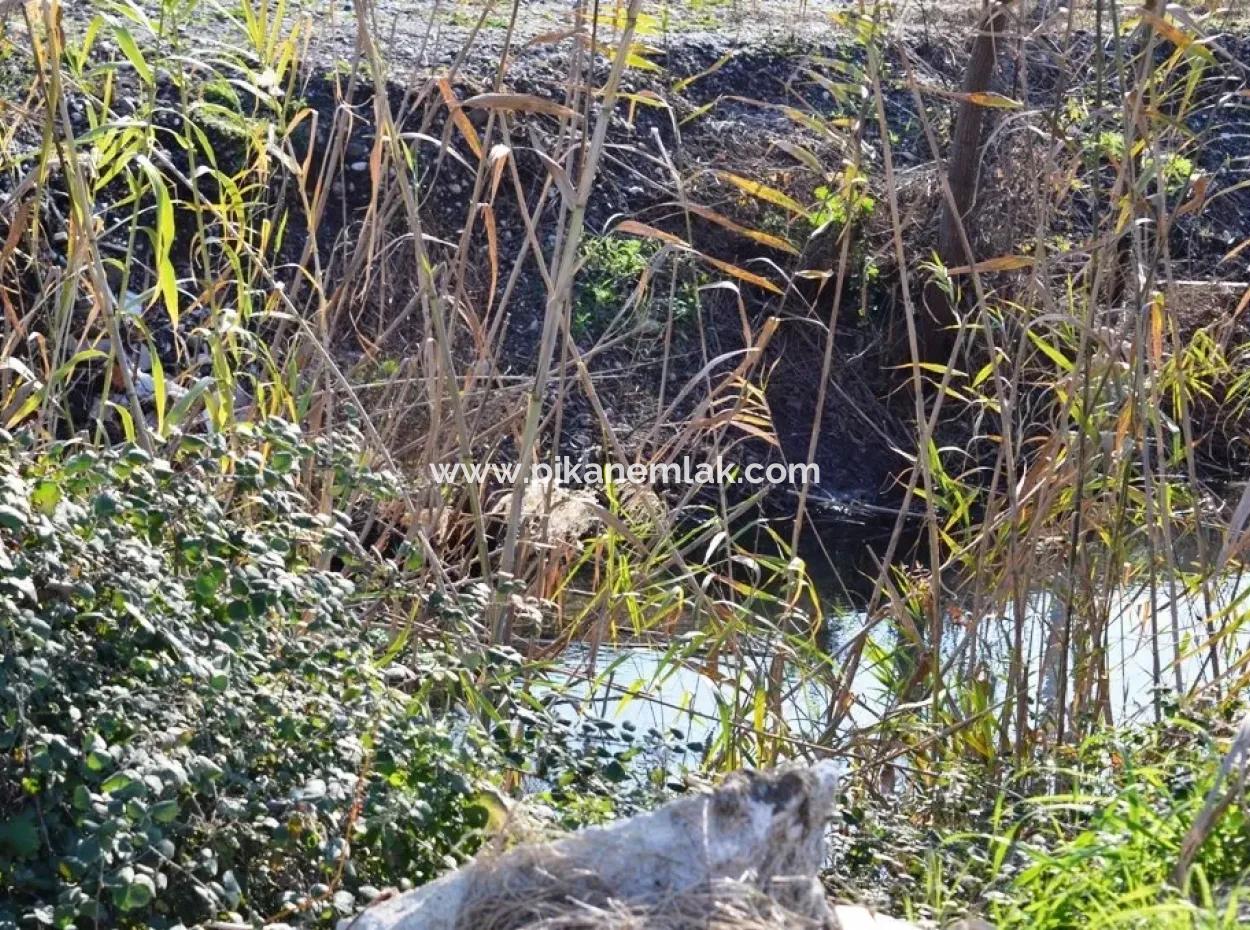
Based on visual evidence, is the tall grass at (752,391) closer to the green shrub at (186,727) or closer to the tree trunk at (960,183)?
the green shrub at (186,727)

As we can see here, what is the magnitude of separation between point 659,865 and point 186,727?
1.78 ft

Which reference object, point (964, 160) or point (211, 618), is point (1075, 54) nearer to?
point (964, 160)

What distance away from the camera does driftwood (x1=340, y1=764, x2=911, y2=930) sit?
59.7 inches

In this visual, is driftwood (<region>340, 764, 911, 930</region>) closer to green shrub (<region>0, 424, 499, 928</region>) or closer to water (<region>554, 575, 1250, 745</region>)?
green shrub (<region>0, 424, 499, 928</region>)

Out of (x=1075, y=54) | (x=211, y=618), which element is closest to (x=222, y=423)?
(x=211, y=618)

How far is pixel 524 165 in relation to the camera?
6.21m

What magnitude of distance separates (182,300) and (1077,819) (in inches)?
122

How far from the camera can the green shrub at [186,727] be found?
1635mm

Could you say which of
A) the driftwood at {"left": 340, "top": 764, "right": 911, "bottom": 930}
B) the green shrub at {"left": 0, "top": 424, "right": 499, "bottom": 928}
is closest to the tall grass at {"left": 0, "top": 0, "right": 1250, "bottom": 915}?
the green shrub at {"left": 0, "top": 424, "right": 499, "bottom": 928}

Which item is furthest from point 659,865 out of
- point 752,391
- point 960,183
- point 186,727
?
point 960,183

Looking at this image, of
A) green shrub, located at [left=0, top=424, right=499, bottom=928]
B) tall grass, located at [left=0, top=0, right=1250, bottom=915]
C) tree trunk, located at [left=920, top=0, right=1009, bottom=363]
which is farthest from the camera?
tree trunk, located at [left=920, top=0, right=1009, bottom=363]

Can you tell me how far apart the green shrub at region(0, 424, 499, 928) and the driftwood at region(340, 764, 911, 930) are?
0.83ft

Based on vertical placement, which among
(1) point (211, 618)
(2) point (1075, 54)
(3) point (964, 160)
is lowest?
(1) point (211, 618)

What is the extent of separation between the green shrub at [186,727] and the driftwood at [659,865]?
253 millimetres
